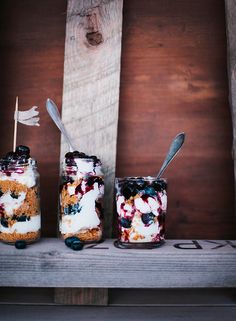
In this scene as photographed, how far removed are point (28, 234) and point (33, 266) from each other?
3.0 inches

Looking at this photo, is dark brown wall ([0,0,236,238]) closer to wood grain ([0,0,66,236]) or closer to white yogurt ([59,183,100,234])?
wood grain ([0,0,66,236])

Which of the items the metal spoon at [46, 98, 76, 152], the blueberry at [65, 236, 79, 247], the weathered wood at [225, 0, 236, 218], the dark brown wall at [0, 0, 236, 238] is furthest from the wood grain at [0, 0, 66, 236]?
the weathered wood at [225, 0, 236, 218]

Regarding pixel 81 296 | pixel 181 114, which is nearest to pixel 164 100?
pixel 181 114

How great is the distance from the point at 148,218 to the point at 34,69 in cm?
51

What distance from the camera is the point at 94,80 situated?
3.16 ft

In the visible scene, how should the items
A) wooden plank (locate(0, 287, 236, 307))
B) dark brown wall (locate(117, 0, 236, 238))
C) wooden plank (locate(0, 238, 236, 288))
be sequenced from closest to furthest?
1. wooden plank (locate(0, 238, 236, 288))
2. wooden plank (locate(0, 287, 236, 307))
3. dark brown wall (locate(117, 0, 236, 238))

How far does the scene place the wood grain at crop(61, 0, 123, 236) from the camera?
95 centimetres

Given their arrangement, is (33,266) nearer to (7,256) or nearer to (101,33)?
(7,256)

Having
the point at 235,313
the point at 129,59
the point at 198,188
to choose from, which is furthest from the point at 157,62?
the point at 235,313

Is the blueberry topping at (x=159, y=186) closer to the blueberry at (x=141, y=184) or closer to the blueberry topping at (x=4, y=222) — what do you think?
A: the blueberry at (x=141, y=184)

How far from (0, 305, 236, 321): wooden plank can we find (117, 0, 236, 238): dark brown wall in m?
0.21

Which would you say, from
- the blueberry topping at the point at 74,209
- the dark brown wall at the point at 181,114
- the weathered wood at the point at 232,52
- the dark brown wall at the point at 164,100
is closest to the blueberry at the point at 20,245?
the blueberry topping at the point at 74,209

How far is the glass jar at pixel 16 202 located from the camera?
816 mm

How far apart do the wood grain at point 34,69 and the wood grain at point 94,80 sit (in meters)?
0.07
